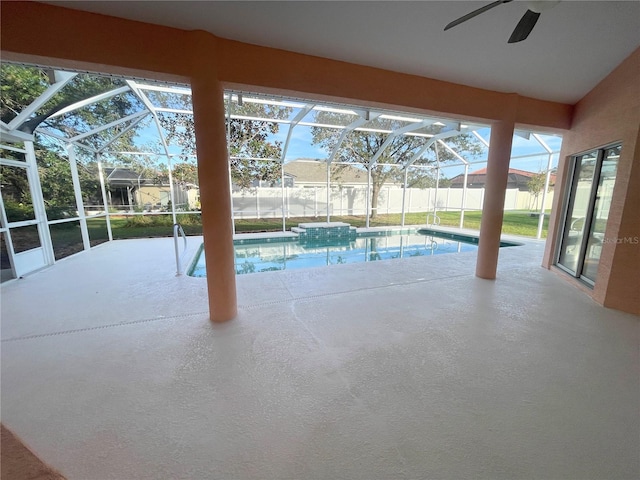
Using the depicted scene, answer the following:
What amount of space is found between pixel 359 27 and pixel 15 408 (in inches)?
163

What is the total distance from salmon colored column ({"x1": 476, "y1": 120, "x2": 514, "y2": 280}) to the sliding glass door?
1257 mm

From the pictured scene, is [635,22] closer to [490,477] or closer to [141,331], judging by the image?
[490,477]

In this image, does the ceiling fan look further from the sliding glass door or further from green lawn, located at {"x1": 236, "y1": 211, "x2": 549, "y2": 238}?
green lawn, located at {"x1": 236, "y1": 211, "x2": 549, "y2": 238}

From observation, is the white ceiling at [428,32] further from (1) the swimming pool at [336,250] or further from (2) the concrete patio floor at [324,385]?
(1) the swimming pool at [336,250]

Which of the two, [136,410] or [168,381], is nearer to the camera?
[136,410]

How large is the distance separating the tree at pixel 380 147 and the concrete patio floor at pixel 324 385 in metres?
5.55

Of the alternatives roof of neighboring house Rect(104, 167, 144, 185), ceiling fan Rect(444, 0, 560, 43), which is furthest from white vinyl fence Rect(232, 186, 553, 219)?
ceiling fan Rect(444, 0, 560, 43)

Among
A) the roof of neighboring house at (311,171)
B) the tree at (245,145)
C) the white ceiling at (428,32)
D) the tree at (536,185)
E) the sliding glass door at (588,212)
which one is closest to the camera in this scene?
the white ceiling at (428,32)

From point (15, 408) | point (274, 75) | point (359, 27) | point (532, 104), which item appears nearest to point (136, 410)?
point (15, 408)

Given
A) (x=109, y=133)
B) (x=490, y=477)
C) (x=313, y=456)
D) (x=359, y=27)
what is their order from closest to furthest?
(x=490, y=477) → (x=313, y=456) → (x=359, y=27) → (x=109, y=133)

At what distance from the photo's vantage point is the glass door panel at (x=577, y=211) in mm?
4223

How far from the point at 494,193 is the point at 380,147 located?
16.1ft

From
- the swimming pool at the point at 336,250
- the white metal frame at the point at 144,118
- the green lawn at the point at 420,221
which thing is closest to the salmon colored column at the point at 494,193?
the white metal frame at the point at 144,118

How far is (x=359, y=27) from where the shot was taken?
8.43ft
